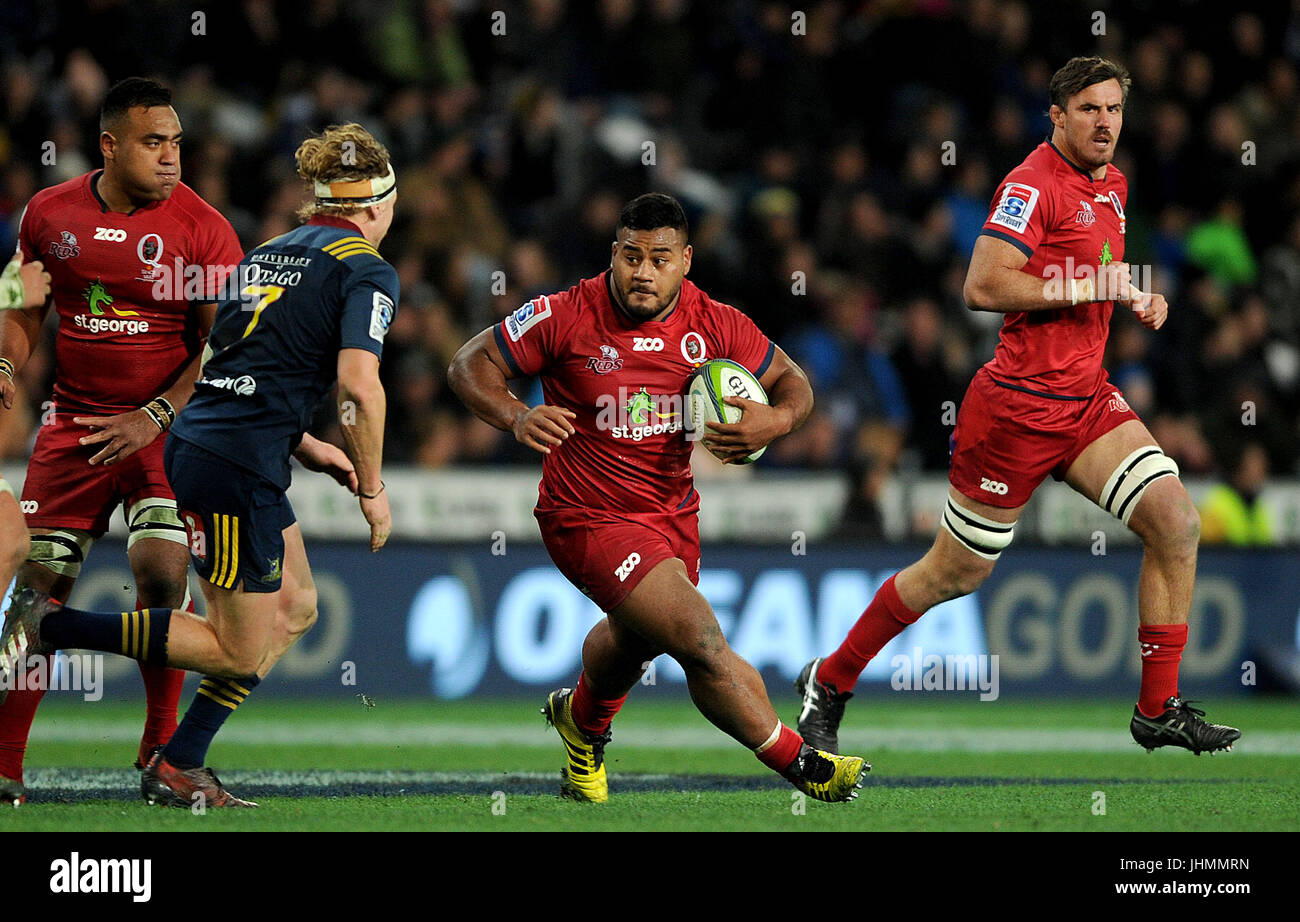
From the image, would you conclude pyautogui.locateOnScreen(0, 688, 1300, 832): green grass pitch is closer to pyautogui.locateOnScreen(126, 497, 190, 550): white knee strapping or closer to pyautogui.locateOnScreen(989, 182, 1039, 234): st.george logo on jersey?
pyautogui.locateOnScreen(126, 497, 190, 550): white knee strapping

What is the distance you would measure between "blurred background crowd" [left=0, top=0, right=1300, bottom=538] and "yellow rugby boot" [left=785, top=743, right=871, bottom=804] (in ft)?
22.0

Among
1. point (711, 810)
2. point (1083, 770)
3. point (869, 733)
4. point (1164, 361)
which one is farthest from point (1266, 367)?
point (711, 810)

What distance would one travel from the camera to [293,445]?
6.25 meters

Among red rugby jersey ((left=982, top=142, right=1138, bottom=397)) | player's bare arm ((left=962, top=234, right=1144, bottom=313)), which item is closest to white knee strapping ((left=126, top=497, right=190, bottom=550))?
player's bare arm ((left=962, top=234, right=1144, bottom=313))

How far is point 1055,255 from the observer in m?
7.21

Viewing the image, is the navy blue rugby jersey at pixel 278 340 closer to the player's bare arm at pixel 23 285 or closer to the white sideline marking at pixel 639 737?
the player's bare arm at pixel 23 285

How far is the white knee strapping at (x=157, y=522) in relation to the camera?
691cm

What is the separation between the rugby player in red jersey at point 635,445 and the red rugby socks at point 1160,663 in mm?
1578

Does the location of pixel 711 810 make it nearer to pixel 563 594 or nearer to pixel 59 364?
pixel 59 364

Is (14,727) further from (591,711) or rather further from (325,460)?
(591,711)

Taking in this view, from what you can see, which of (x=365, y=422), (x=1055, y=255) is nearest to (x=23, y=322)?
(x=365, y=422)

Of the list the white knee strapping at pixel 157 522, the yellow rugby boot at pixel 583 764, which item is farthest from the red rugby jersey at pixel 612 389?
the white knee strapping at pixel 157 522

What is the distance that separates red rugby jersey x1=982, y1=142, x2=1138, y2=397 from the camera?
23.5 ft

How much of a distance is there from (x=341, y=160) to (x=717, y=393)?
1.68 m
